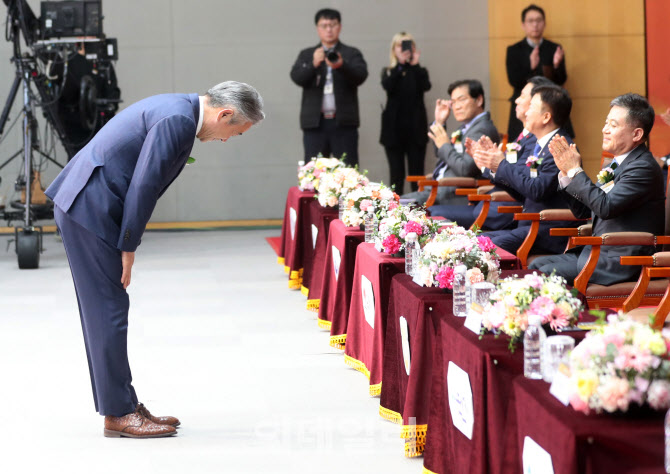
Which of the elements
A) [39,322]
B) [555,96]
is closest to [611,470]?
[555,96]

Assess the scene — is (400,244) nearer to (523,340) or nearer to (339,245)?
(339,245)

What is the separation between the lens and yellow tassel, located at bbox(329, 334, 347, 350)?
15.5 feet

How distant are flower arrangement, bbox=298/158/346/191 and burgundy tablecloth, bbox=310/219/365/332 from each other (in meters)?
1.09

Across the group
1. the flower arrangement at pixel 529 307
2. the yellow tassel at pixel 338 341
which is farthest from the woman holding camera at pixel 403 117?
the flower arrangement at pixel 529 307

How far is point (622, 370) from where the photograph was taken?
1.81 m

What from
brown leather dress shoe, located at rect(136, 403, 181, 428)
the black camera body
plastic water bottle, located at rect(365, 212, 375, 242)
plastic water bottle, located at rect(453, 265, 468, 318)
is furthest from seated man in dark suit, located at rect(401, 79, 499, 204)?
plastic water bottle, located at rect(453, 265, 468, 318)

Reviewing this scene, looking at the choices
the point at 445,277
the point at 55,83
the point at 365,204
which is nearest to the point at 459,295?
the point at 445,277

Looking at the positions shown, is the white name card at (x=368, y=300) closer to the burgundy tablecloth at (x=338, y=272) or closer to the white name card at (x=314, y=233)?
the burgundy tablecloth at (x=338, y=272)

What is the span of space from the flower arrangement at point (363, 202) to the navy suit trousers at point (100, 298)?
61.4 inches

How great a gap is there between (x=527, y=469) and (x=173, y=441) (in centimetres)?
168

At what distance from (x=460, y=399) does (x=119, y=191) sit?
1.35 meters

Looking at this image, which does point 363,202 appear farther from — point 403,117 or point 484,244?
point 403,117

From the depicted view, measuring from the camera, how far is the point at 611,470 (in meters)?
1.81

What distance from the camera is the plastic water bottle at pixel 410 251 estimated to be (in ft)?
11.8
